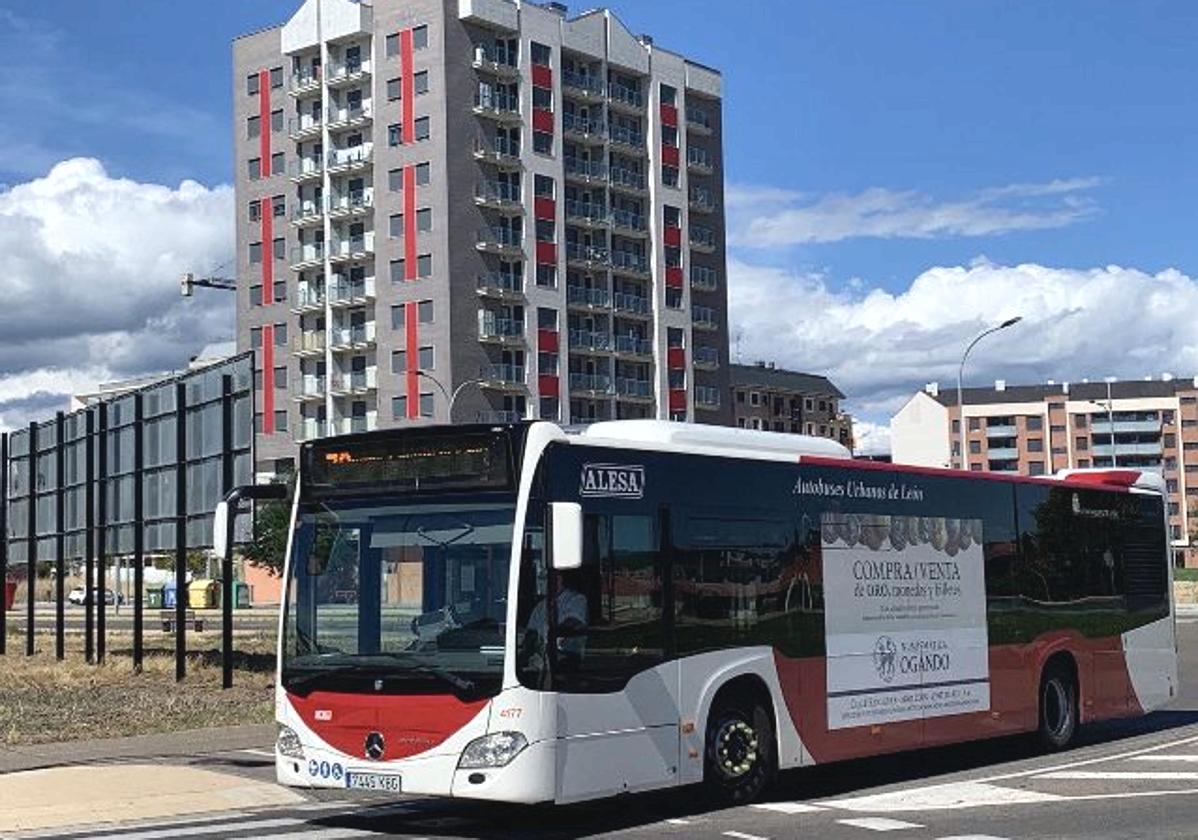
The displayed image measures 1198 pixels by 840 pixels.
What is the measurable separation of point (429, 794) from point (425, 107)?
276 ft

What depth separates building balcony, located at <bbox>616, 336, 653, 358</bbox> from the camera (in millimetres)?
100812

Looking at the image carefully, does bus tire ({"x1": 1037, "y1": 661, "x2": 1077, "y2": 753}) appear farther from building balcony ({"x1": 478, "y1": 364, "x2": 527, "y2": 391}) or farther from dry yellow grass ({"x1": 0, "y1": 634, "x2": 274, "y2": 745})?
building balcony ({"x1": 478, "y1": 364, "x2": 527, "y2": 391})

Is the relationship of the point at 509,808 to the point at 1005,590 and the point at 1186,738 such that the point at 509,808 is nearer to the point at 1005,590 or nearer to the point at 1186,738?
the point at 1005,590

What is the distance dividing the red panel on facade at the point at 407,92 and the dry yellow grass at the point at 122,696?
61002 mm

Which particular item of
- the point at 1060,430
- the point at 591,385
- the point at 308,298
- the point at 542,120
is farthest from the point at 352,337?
the point at 1060,430

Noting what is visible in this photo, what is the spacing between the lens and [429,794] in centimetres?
1109

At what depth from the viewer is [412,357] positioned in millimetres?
92500

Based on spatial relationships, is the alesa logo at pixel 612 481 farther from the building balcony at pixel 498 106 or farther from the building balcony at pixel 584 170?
the building balcony at pixel 584 170

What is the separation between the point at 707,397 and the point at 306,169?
2961cm

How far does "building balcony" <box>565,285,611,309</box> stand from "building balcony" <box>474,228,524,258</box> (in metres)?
4.69

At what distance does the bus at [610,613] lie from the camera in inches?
436

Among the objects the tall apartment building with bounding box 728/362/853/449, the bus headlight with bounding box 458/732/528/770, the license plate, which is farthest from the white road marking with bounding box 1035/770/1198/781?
the tall apartment building with bounding box 728/362/853/449

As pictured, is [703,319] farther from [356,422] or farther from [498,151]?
[356,422]

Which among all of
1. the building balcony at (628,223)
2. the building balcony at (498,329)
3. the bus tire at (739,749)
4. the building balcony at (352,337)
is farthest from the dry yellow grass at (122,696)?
the building balcony at (628,223)
